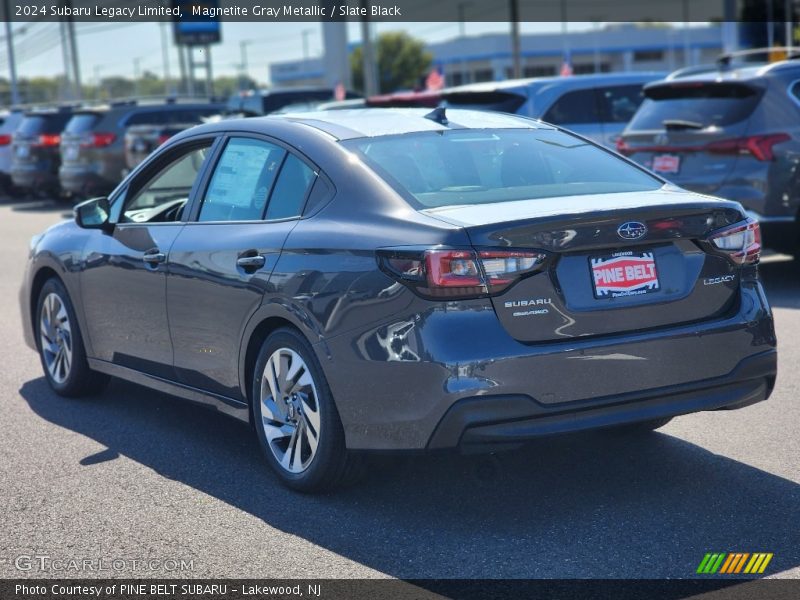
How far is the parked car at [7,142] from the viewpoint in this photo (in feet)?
93.4

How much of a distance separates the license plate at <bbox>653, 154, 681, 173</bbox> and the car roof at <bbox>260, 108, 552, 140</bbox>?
4.66 meters

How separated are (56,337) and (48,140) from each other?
1963 cm

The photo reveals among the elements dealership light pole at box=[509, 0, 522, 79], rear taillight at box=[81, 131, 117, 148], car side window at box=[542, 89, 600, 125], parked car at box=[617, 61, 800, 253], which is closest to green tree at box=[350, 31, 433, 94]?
dealership light pole at box=[509, 0, 522, 79]

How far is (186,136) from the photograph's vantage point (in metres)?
6.49

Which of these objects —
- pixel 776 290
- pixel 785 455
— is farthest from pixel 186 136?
pixel 776 290

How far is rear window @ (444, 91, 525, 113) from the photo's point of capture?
13.7m

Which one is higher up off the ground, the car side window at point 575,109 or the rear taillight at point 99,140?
the car side window at point 575,109

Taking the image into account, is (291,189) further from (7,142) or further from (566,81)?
(7,142)

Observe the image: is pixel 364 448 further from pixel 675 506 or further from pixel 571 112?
pixel 571 112

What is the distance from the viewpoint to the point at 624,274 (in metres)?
4.75

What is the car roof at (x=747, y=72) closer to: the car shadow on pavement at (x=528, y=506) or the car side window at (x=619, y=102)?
the car side window at (x=619, y=102)

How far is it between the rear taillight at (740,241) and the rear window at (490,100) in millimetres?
8509

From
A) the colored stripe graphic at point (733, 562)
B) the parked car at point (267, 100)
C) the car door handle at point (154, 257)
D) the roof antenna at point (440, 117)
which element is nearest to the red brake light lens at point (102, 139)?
the parked car at point (267, 100)

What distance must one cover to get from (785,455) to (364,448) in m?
1.93
